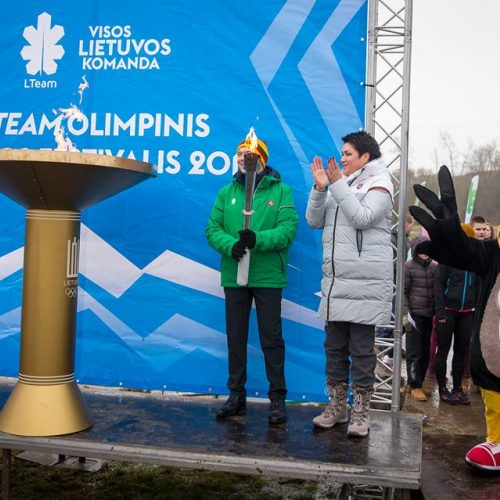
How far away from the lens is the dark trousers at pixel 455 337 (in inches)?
241

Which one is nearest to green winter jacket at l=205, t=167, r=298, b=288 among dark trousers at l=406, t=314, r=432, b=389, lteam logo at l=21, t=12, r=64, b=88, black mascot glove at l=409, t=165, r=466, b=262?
black mascot glove at l=409, t=165, r=466, b=262

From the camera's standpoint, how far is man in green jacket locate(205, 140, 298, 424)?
3791 mm

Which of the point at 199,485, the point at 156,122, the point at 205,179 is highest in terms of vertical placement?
the point at 156,122

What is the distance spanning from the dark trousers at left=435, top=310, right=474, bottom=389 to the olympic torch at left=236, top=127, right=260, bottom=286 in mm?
3092

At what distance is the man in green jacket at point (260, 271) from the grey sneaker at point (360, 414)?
17.9 inches

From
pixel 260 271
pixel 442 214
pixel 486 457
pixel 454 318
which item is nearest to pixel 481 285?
pixel 442 214

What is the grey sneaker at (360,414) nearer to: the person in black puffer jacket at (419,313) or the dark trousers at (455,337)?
the dark trousers at (455,337)

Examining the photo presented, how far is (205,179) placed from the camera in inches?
175

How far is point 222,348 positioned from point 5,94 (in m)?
2.35

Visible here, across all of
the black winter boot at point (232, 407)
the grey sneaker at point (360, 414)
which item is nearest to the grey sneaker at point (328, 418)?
the grey sneaker at point (360, 414)

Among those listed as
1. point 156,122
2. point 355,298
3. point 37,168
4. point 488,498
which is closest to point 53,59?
point 156,122

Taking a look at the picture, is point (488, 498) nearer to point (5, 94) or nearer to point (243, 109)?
point (243, 109)

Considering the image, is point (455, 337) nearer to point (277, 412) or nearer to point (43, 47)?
point (277, 412)

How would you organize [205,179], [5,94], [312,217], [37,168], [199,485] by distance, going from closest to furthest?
[37,168] → [312,217] → [199,485] → [205,179] → [5,94]
